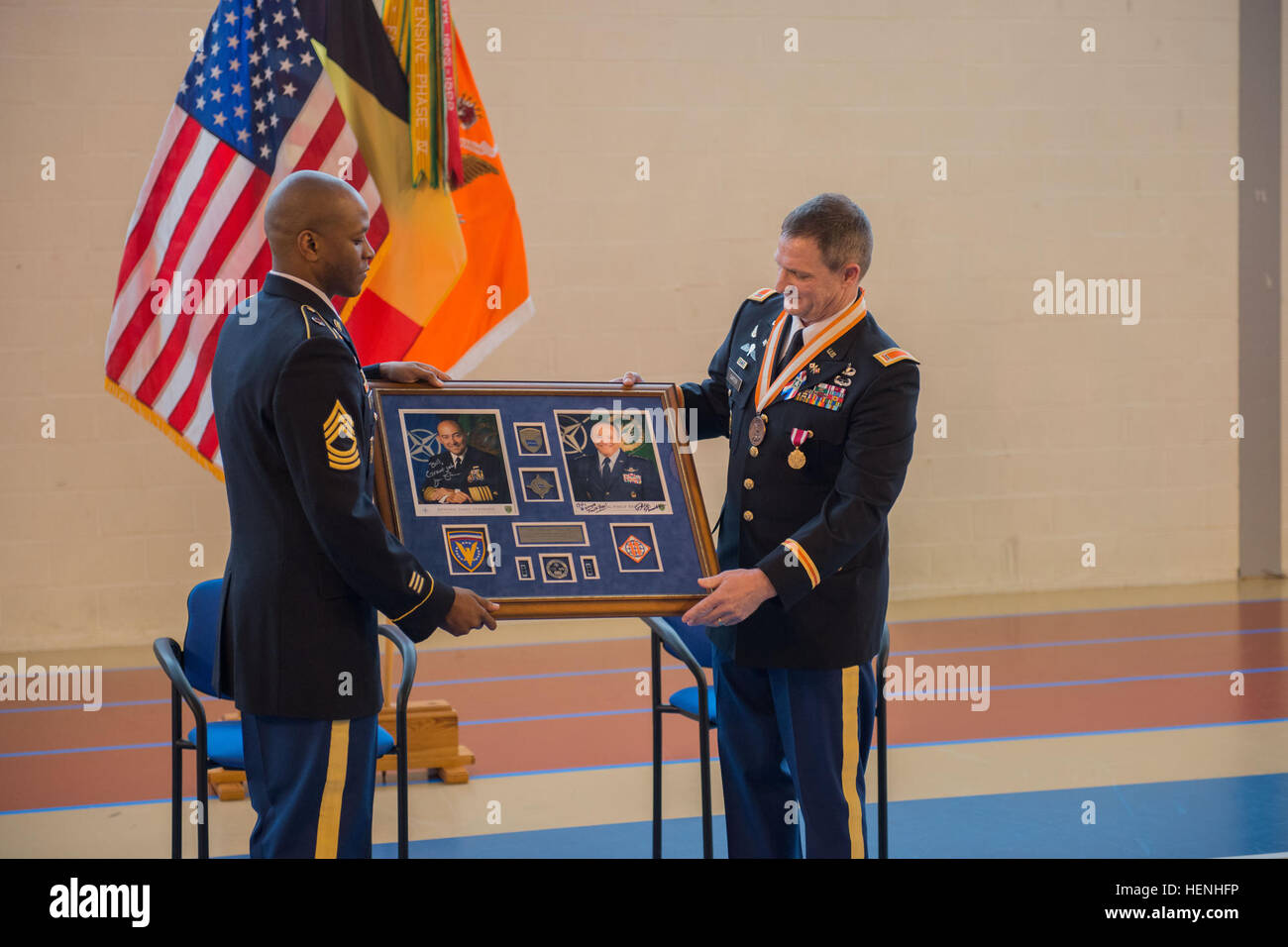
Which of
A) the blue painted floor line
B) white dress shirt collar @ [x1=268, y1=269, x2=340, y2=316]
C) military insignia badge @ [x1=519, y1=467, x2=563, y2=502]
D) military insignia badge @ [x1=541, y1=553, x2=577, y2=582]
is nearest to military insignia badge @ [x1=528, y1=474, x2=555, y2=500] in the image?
military insignia badge @ [x1=519, y1=467, x2=563, y2=502]

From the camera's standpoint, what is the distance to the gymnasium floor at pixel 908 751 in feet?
13.0

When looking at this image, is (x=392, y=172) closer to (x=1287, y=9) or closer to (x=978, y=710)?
(x=978, y=710)

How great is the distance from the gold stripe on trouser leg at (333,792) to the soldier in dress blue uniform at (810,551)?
0.77m

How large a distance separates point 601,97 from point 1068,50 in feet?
9.28

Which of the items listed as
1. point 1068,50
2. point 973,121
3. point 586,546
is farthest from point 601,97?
point 586,546

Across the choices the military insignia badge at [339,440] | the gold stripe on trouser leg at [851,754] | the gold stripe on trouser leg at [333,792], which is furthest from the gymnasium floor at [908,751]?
the military insignia badge at [339,440]

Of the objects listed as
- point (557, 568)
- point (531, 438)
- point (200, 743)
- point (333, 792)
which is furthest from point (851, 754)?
point (200, 743)

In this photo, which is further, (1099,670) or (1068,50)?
(1068,50)

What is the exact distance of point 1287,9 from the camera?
7.74m

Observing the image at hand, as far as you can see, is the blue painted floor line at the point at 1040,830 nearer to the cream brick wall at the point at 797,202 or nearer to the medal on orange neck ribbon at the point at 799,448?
the medal on orange neck ribbon at the point at 799,448

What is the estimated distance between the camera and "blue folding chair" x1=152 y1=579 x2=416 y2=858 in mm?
2957

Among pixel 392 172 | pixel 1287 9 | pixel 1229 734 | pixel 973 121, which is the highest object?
pixel 1287 9

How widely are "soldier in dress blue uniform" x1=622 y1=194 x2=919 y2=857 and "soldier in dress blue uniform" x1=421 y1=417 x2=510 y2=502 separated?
0.53m

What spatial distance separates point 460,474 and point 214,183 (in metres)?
2.43
